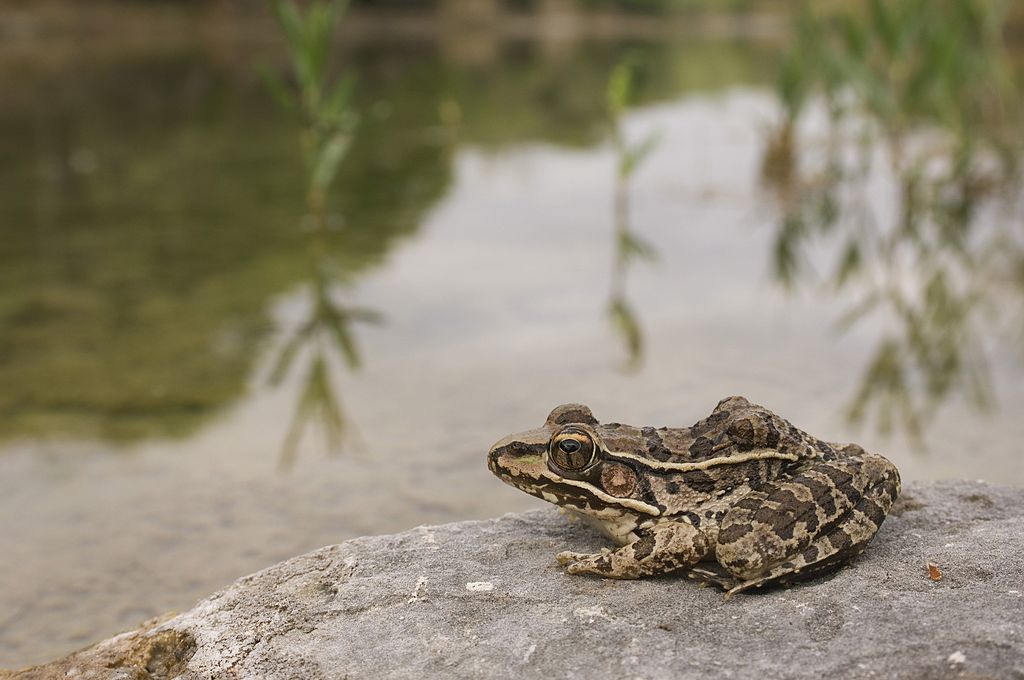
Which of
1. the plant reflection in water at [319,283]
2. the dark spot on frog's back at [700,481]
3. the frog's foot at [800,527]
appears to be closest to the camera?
the frog's foot at [800,527]

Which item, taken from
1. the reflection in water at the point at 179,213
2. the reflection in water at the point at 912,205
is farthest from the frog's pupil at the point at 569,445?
the reflection in water at the point at 179,213

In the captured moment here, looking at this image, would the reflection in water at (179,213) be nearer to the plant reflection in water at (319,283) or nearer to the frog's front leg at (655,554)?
the plant reflection in water at (319,283)

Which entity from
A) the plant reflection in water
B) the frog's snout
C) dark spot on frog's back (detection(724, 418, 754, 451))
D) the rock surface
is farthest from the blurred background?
dark spot on frog's back (detection(724, 418, 754, 451))

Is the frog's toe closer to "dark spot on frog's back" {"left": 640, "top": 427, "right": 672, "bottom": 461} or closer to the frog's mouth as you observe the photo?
the frog's mouth

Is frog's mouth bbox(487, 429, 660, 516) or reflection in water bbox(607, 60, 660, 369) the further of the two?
reflection in water bbox(607, 60, 660, 369)

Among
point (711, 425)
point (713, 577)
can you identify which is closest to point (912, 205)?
point (711, 425)

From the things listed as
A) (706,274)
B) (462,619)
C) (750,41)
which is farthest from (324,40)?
(750,41)

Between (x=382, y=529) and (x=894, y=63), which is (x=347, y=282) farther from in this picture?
(x=894, y=63)
